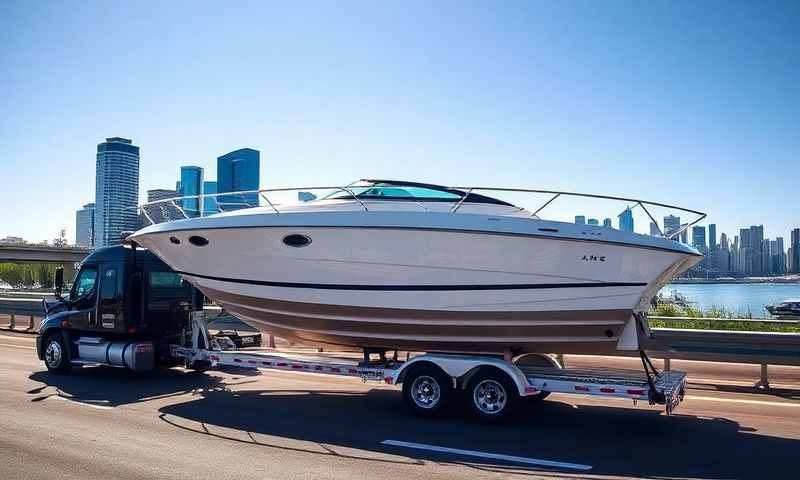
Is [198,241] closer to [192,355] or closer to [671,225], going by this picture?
[192,355]

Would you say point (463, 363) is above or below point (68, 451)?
above

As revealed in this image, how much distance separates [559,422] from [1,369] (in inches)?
381

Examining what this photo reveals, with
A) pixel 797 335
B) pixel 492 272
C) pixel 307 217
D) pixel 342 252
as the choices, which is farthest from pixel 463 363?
pixel 797 335

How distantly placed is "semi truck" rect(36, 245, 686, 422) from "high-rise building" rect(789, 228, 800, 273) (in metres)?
28.6

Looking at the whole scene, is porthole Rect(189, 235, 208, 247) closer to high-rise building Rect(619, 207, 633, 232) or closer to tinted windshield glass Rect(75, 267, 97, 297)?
tinted windshield glass Rect(75, 267, 97, 297)

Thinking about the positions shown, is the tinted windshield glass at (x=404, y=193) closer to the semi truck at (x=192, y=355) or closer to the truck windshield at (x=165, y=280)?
the semi truck at (x=192, y=355)

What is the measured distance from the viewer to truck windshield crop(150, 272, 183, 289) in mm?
10203

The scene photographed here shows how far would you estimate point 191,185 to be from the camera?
1231cm

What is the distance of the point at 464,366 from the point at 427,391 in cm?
61

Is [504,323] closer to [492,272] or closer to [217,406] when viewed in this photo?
[492,272]

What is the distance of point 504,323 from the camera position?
7.35 m

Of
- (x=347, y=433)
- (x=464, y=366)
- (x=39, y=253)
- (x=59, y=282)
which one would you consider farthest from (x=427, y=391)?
(x=39, y=253)

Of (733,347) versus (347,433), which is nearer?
(347,433)

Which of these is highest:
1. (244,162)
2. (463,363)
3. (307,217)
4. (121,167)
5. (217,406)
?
(121,167)
